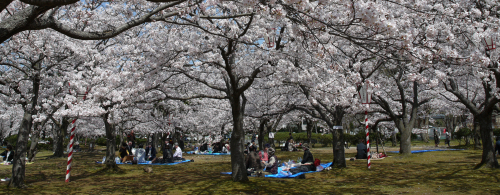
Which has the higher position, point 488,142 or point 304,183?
point 488,142

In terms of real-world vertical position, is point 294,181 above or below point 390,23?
below

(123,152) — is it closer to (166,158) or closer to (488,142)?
(166,158)

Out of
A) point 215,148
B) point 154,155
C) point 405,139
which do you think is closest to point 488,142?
point 405,139

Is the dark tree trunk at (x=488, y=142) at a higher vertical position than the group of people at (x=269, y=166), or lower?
higher

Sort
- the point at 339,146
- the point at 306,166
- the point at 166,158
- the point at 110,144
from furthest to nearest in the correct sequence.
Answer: the point at 166,158, the point at 110,144, the point at 339,146, the point at 306,166

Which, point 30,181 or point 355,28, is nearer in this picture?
point 355,28

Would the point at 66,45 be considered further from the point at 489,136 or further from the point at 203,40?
the point at 489,136

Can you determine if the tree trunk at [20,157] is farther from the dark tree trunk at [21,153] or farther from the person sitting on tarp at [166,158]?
the person sitting on tarp at [166,158]

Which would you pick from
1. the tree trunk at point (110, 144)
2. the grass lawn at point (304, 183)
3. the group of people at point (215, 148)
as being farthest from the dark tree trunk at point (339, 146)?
the group of people at point (215, 148)

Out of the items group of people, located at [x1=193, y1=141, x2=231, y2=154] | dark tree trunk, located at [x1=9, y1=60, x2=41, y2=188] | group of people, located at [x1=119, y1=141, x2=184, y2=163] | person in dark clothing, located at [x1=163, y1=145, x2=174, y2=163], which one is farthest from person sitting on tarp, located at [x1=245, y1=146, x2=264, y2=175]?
group of people, located at [x1=193, y1=141, x2=231, y2=154]

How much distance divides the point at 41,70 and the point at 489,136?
14673 millimetres

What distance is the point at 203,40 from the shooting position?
29.7 feet

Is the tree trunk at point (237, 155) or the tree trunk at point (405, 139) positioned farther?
the tree trunk at point (405, 139)

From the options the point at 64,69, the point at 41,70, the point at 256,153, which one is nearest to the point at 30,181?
the point at 41,70
